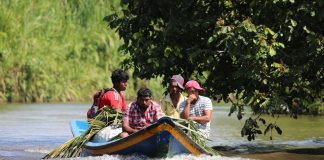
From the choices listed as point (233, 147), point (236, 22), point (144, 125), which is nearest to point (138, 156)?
point (144, 125)

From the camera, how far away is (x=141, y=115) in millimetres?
11938

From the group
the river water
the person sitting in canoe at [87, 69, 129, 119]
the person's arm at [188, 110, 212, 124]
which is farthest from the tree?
the person sitting in canoe at [87, 69, 129, 119]

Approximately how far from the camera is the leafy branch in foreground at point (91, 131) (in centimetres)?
1264

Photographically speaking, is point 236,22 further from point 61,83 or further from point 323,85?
point 61,83

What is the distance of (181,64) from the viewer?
15359mm

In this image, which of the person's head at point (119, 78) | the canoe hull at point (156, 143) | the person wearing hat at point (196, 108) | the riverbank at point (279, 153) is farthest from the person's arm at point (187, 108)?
the riverbank at point (279, 153)

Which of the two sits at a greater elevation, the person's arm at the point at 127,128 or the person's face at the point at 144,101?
the person's face at the point at 144,101

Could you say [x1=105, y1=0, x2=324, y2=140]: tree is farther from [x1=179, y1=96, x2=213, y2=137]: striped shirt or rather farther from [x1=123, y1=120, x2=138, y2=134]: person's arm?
[x1=123, y1=120, x2=138, y2=134]: person's arm

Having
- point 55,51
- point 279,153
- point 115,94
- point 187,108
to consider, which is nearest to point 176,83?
point 187,108

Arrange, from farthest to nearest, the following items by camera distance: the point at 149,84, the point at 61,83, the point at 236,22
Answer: the point at 149,84 → the point at 61,83 → the point at 236,22

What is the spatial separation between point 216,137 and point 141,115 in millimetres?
7226

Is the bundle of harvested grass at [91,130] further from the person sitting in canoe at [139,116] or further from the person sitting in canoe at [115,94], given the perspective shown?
the person sitting in canoe at [139,116]

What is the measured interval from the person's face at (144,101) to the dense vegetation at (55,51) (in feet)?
67.8

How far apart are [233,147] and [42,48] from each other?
1814cm
